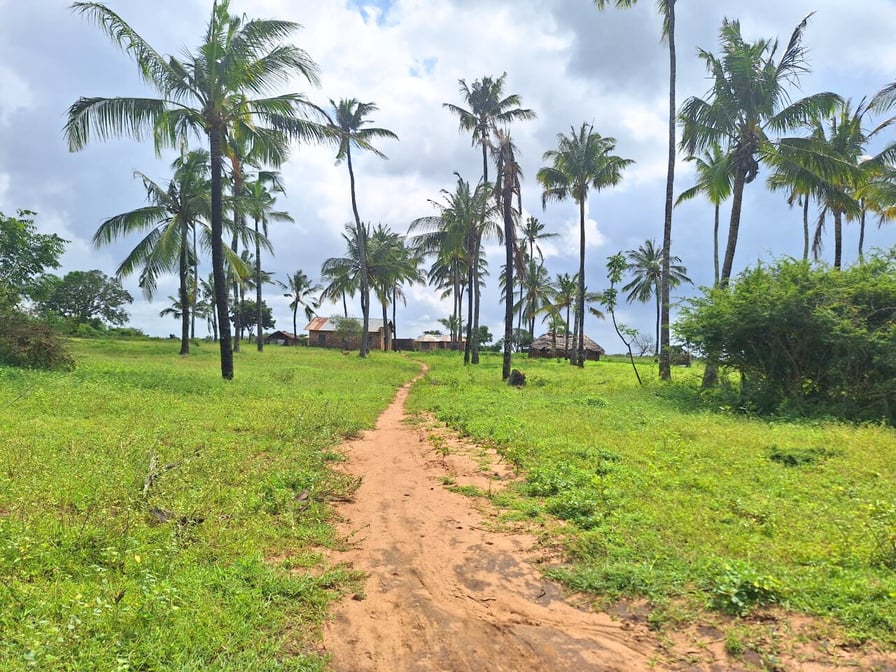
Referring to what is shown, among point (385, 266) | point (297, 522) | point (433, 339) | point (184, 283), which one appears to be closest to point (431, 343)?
point (433, 339)

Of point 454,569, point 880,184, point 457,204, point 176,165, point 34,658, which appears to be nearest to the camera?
point 34,658

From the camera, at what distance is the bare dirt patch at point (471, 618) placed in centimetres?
292

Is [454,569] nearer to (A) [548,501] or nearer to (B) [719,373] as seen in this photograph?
(A) [548,501]

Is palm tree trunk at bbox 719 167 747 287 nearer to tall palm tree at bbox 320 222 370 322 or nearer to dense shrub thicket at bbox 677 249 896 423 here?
dense shrub thicket at bbox 677 249 896 423

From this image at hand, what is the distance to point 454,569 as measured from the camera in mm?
4137

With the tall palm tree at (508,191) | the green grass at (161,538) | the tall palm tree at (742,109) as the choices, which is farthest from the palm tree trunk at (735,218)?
the green grass at (161,538)

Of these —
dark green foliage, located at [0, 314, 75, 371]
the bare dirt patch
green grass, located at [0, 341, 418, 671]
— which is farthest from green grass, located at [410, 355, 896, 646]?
dark green foliage, located at [0, 314, 75, 371]

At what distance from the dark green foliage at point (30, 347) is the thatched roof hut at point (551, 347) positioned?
37.8 metres

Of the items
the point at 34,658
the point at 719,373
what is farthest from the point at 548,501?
the point at 719,373

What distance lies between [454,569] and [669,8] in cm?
2039

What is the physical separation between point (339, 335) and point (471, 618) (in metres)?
48.5

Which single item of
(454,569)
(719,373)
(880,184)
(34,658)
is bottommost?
(454,569)

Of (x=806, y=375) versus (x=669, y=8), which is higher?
(x=669, y=8)

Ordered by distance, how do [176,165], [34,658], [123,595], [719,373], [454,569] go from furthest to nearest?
[176,165], [719,373], [454,569], [123,595], [34,658]
